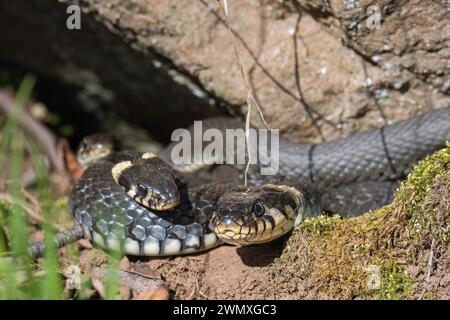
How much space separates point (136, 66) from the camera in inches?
330

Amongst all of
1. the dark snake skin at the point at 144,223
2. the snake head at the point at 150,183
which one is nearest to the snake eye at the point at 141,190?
the snake head at the point at 150,183

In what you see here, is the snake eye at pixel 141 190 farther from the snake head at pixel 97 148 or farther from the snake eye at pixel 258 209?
the snake head at pixel 97 148

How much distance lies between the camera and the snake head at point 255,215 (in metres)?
4.90

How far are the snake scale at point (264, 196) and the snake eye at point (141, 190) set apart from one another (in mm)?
44

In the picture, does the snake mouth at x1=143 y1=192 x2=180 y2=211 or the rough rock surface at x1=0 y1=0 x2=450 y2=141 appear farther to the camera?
the rough rock surface at x1=0 y1=0 x2=450 y2=141

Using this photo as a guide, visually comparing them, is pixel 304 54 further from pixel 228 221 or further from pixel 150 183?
pixel 228 221

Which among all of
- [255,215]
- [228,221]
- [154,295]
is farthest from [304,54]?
[154,295]

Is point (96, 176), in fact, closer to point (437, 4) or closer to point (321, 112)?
point (321, 112)

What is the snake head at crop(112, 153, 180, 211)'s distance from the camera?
17.8 ft

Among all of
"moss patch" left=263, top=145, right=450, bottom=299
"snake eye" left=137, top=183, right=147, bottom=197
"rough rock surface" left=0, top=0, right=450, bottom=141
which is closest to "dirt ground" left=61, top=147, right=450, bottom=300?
"moss patch" left=263, top=145, right=450, bottom=299

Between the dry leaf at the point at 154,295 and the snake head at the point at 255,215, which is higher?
the snake head at the point at 255,215

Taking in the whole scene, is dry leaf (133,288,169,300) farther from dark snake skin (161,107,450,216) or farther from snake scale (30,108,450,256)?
dark snake skin (161,107,450,216)

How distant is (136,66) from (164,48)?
1.52m
